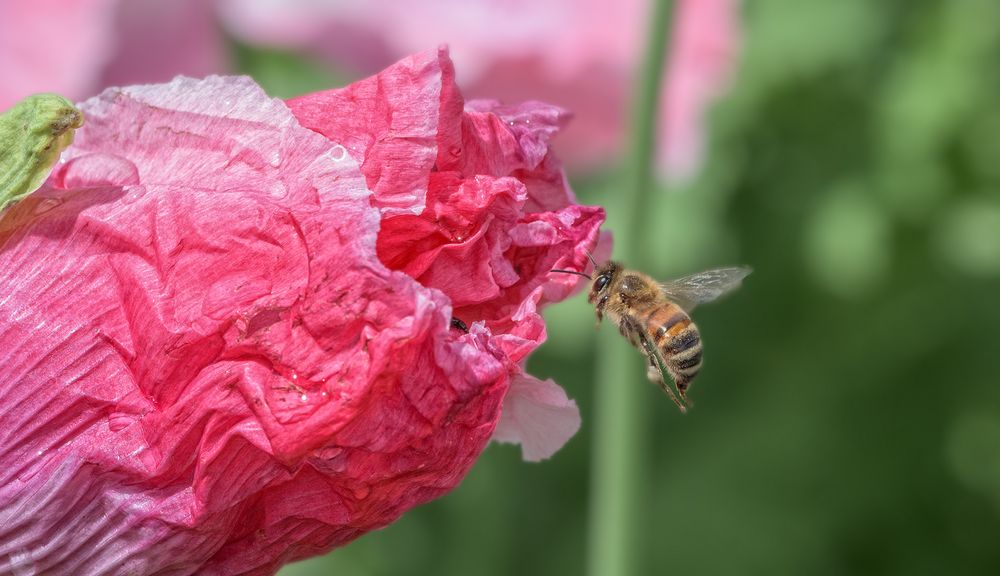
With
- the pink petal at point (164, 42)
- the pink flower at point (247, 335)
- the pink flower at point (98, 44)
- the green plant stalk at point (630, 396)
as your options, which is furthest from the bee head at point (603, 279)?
the pink petal at point (164, 42)

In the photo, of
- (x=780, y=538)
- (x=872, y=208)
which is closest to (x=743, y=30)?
(x=872, y=208)

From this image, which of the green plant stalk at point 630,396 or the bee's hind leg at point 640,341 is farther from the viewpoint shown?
the green plant stalk at point 630,396

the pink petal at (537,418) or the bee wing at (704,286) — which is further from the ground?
the pink petal at (537,418)

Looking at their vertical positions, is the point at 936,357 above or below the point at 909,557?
above

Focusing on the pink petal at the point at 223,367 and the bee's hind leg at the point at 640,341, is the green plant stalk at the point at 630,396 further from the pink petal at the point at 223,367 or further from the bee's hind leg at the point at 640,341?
the pink petal at the point at 223,367

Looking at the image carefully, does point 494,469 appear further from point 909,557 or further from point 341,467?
point 341,467

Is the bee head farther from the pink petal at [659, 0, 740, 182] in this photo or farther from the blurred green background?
the blurred green background
